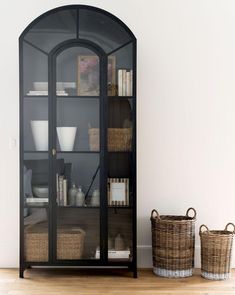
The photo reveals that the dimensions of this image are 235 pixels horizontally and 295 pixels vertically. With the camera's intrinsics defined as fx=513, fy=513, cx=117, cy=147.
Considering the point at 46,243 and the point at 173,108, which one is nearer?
the point at 46,243

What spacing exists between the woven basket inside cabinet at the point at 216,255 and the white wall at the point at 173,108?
1.21ft

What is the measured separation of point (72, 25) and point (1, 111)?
99 cm

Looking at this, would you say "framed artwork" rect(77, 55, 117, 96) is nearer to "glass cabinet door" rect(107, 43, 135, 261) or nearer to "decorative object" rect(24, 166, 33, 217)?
"glass cabinet door" rect(107, 43, 135, 261)

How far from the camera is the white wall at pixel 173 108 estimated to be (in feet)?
14.4

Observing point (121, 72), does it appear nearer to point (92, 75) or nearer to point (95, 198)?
point (92, 75)

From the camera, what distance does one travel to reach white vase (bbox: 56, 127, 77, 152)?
13.4ft

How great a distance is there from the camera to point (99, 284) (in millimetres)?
3926

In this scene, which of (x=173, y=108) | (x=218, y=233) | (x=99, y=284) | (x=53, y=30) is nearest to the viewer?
(x=99, y=284)

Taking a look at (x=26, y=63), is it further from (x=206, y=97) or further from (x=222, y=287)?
(x=222, y=287)

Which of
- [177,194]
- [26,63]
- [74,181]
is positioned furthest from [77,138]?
[177,194]

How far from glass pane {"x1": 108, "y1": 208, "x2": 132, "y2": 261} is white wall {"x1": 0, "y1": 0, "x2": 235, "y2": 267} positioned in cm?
37

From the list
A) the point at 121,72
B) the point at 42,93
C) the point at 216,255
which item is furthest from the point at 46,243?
the point at 121,72

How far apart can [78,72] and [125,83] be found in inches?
15.1

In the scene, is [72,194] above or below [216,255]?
above
